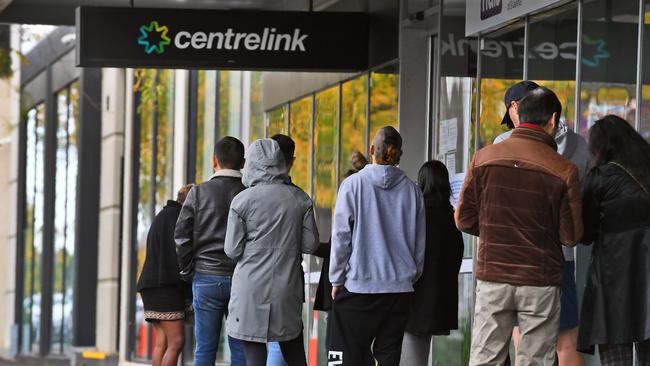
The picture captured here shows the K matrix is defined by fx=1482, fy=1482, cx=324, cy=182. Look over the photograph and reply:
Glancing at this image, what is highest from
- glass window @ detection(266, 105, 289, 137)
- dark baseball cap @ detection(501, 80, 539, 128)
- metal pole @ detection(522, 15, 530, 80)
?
metal pole @ detection(522, 15, 530, 80)

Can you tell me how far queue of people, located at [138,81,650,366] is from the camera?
25.1 feet

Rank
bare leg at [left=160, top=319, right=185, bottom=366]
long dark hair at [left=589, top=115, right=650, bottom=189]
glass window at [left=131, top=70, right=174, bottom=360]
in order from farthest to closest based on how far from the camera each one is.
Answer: glass window at [left=131, top=70, right=174, bottom=360]
bare leg at [left=160, top=319, right=185, bottom=366]
long dark hair at [left=589, top=115, right=650, bottom=189]

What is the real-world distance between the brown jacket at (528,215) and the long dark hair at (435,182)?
7.26ft

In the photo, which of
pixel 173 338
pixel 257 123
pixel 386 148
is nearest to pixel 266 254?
pixel 386 148

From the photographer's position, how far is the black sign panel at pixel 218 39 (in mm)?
13578

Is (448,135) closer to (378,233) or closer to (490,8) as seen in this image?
(490,8)

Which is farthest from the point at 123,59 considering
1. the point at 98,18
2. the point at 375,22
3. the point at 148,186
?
the point at 148,186

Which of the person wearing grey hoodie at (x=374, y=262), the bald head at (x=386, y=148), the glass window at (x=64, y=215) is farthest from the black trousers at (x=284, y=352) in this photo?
the glass window at (x=64, y=215)

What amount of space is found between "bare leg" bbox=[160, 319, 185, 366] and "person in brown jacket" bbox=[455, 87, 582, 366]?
489 centimetres

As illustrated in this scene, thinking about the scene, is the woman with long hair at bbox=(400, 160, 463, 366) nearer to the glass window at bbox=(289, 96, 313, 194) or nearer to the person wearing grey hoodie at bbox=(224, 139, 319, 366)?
the person wearing grey hoodie at bbox=(224, 139, 319, 366)

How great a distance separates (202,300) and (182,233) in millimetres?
498

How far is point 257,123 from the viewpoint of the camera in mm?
21078

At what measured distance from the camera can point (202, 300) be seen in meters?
10.4

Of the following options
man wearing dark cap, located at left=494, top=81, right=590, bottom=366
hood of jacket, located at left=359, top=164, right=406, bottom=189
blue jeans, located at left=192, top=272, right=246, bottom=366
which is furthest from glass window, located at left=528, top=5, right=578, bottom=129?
blue jeans, located at left=192, top=272, right=246, bottom=366
